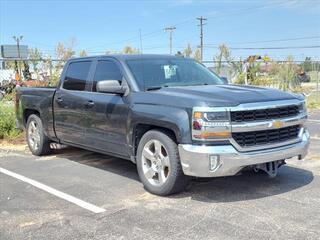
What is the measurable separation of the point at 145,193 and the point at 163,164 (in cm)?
49

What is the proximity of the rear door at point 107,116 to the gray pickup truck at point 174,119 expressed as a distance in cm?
1

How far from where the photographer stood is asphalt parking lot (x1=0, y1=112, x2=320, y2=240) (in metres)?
4.50

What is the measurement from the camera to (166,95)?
5.66 metres

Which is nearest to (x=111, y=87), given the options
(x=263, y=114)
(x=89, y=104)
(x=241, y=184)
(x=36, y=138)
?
(x=89, y=104)

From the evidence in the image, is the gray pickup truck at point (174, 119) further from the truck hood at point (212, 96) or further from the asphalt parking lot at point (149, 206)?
the asphalt parking lot at point (149, 206)

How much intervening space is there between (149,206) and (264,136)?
1.57 m

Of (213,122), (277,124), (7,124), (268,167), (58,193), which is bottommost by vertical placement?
(58,193)

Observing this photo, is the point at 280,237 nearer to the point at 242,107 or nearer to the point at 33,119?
the point at 242,107

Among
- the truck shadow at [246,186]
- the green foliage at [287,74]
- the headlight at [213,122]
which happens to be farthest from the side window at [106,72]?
the green foliage at [287,74]

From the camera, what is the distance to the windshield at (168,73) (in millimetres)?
6312

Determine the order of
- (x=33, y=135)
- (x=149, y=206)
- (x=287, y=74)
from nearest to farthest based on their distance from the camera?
1. (x=149, y=206)
2. (x=33, y=135)
3. (x=287, y=74)

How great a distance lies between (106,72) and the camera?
6812 mm

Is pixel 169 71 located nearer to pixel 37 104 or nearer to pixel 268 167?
pixel 268 167

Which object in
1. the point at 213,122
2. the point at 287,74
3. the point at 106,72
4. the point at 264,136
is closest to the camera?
the point at 213,122
